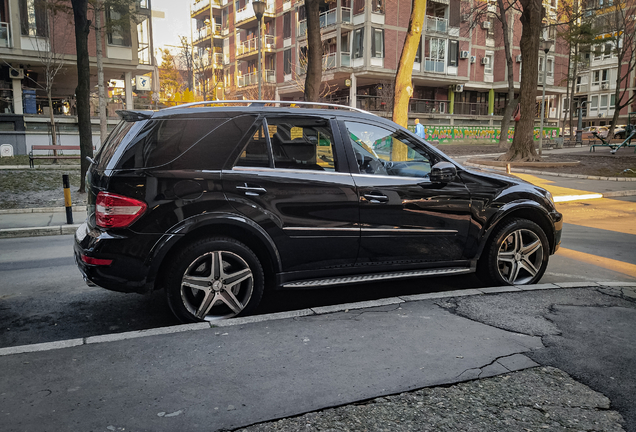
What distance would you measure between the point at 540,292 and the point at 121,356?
3.86m

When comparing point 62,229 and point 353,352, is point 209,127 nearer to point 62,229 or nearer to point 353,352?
point 353,352

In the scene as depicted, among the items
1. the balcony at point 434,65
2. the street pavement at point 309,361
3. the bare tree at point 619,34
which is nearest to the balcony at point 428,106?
the balcony at point 434,65

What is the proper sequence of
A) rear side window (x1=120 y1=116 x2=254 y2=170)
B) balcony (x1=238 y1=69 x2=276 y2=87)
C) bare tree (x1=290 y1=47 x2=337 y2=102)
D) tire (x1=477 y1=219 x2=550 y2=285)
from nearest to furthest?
rear side window (x1=120 y1=116 x2=254 y2=170), tire (x1=477 y1=219 x2=550 y2=285), bare tree (x1=290 y1=47 x2=337 y2=102), balcony (x1=238 y1=69 x2=276 y2=87)

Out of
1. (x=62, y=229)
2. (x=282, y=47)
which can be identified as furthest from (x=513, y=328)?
(x=282, y=47)

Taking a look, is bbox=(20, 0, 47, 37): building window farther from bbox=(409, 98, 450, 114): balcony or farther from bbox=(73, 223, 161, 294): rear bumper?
bbox=(73, 223, 161, 294): rear bumper

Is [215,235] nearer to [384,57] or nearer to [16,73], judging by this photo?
[16,73]

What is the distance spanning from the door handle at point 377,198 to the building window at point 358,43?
122 feet

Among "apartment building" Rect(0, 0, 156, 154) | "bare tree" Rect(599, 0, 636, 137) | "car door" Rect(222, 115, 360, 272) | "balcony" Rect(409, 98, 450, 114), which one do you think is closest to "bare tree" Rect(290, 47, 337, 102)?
"balcony" Rect(409, 98, 450, 114)

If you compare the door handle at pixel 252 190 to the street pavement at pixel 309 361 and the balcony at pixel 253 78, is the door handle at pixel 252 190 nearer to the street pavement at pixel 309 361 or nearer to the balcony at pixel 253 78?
the street pavement at pixel 309 361

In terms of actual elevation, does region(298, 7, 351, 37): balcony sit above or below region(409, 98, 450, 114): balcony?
above

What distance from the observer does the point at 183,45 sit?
5212 centimetres

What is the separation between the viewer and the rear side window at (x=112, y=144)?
163 inches

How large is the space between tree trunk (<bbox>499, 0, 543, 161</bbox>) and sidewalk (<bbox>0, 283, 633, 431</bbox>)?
58.6ft

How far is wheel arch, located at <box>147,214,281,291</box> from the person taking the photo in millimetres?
3967
